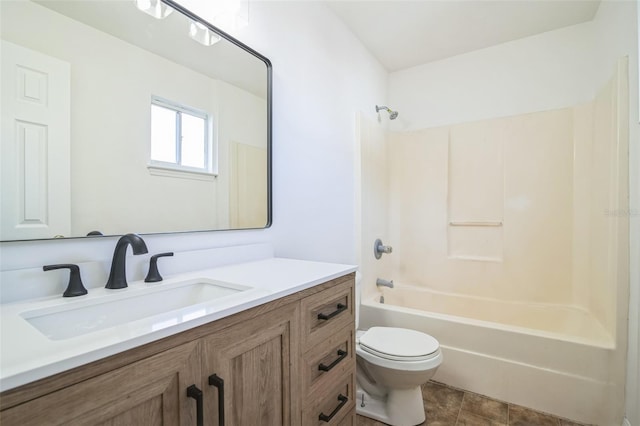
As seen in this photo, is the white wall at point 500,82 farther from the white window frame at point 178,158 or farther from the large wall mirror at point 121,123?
the white window frame at point 178,158

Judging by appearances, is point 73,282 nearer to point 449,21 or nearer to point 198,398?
point 198,398

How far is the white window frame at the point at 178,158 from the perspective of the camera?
105cm

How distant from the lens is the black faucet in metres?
0.85

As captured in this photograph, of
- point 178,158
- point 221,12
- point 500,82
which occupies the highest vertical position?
point 500,82

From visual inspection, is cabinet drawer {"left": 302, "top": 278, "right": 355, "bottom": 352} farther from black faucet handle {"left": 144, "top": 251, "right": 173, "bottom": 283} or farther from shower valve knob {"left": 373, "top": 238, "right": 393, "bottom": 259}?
shower valve knob {"left": 373, "top": 238, "right": 393, "bottom": 259}

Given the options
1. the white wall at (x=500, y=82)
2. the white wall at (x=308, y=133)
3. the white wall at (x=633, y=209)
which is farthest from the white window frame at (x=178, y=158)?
the white wall at (x=500, y=82)

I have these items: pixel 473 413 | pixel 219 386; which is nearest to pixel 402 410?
pixel 473 413

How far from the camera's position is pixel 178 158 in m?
1.12

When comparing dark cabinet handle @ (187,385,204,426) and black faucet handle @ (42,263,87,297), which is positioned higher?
black faucet handle @ (42,263,87,297)

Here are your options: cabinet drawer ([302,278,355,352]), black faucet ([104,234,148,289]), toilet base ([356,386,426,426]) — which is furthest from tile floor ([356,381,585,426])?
black faucet ([104,234,148,289])

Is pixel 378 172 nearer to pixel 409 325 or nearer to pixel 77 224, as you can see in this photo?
pixel 409 325

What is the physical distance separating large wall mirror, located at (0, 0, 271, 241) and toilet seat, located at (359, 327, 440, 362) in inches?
36.5

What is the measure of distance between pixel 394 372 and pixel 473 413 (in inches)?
24.5

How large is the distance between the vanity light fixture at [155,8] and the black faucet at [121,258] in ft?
2.58
